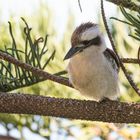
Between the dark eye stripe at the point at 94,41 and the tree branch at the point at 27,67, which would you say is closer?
the tree branch at the point at 27,67

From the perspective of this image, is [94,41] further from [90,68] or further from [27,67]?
[27,67]

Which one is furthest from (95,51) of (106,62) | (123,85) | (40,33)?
(40,33)

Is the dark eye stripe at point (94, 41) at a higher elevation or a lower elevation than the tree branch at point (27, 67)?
lower

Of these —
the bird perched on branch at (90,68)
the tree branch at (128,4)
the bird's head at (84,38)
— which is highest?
the tree branch at (128,4)

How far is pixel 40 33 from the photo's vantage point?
114 centimetres

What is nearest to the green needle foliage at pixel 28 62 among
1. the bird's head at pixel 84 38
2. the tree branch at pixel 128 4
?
the bird's head at pixel 84 38

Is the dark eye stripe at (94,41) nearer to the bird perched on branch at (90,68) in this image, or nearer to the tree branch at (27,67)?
the bird perched on branch at (90,68)

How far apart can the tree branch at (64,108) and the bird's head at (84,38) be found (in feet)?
0.44

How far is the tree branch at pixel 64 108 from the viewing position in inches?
24.0

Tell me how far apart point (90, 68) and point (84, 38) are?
0.05 m

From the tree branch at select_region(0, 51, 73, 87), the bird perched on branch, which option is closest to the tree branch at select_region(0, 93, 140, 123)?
the tree branch at select_region(0, 51, 73, 87)

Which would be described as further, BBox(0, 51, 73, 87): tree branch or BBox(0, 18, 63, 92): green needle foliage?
BBox(0, 18, 63, 92): green needle foliage

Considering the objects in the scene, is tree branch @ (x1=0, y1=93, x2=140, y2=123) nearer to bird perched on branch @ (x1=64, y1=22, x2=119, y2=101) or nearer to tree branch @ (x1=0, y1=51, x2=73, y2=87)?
tree branch @ (x1=0, y1=51, x2=73, y2=87)

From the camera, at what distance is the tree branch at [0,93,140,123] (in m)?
0.61
